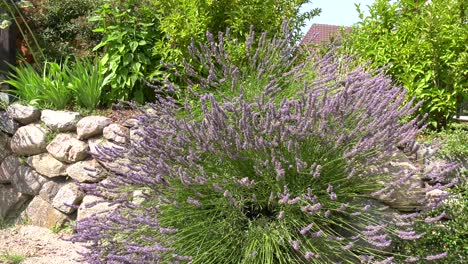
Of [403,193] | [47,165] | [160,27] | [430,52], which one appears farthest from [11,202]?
[430,52]

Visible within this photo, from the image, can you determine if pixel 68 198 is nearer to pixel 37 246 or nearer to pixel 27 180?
pixel 37 246

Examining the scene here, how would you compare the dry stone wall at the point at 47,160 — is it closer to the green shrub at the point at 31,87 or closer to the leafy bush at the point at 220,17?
the green shrub at the point at 31,87

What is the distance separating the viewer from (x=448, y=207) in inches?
131

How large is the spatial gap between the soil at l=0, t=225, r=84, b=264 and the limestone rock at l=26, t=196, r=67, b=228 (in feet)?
0.25

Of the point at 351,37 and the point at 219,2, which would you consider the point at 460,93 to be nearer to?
the point at 351,37

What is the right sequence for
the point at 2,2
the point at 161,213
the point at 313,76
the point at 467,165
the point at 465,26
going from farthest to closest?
the point at 2,2
the point at 465,26
the point at 313,76
the point at 467,165
the point at 161,213

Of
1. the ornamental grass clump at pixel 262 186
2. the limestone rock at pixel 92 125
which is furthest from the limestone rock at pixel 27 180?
the ornamental grass clump at pixel 262 186

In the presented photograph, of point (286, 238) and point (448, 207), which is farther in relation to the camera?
point (448, 207)

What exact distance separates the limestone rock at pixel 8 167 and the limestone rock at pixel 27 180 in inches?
2.1

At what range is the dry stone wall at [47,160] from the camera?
478 cm

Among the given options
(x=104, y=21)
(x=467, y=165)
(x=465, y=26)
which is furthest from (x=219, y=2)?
(x=467, y=165)

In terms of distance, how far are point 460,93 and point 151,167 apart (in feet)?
9.89

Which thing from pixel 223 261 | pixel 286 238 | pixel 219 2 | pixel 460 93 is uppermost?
Result: pixel 219 2

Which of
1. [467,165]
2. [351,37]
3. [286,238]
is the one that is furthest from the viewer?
[351,37]
